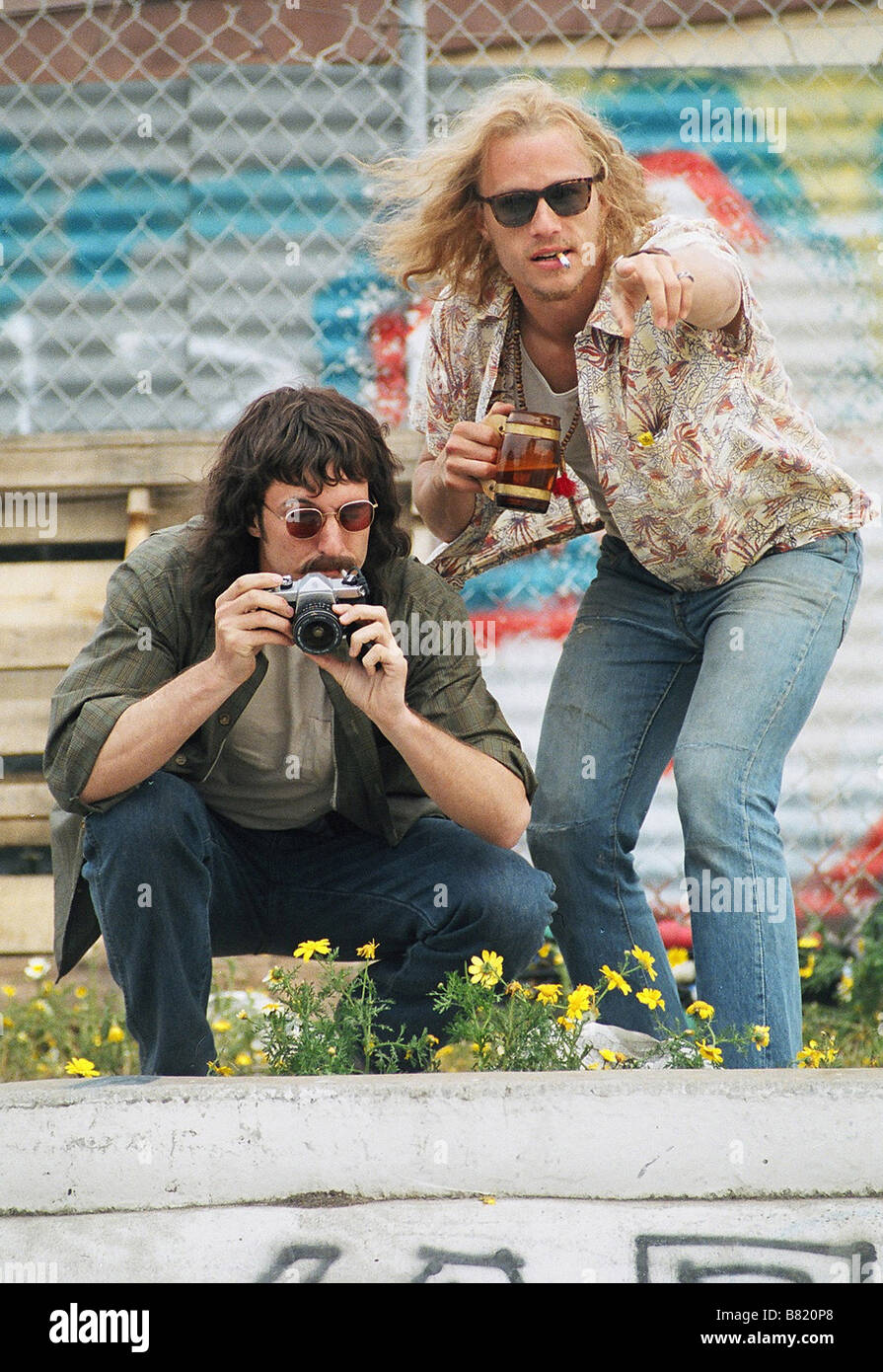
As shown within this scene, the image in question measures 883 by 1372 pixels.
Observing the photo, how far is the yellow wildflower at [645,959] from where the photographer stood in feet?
9.00

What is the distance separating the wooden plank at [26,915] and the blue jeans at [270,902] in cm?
151

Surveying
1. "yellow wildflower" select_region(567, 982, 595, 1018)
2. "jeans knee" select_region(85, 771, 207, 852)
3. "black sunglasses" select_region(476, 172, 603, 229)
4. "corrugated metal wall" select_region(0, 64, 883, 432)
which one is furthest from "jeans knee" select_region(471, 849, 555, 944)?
"corrugated metal wall" select_region(0, 64, 883, 432)

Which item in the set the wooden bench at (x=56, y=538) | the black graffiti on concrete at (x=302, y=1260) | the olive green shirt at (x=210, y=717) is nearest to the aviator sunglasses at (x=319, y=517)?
the olive green shirt at (x=210, y=717)

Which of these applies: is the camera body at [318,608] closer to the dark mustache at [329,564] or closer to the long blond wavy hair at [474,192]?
the dark mustache at [329,564]

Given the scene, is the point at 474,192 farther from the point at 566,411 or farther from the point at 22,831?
the point at 22,831

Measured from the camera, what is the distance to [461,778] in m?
2.71

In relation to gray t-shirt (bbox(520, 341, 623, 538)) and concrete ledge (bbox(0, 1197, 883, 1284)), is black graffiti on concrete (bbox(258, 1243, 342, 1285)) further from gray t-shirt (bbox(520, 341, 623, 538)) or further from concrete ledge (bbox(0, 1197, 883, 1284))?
gray t-shirt (bbox(520, 341, 623, 538))

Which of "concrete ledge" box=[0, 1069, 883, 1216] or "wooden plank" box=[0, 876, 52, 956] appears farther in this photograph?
"wooden plank" box=[0, 876, 52, 956]

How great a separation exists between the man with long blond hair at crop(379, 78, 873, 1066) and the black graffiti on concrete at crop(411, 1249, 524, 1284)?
0.60 meters

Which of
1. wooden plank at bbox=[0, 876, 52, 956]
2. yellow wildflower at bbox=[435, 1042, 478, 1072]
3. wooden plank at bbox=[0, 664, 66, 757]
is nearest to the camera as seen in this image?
yellow wildflower at bbox=[435, 1042, 478, 1072]

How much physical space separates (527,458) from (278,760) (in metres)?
0.75

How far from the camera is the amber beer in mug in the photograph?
2799 mm

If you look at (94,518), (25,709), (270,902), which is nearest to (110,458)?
(94,518)
